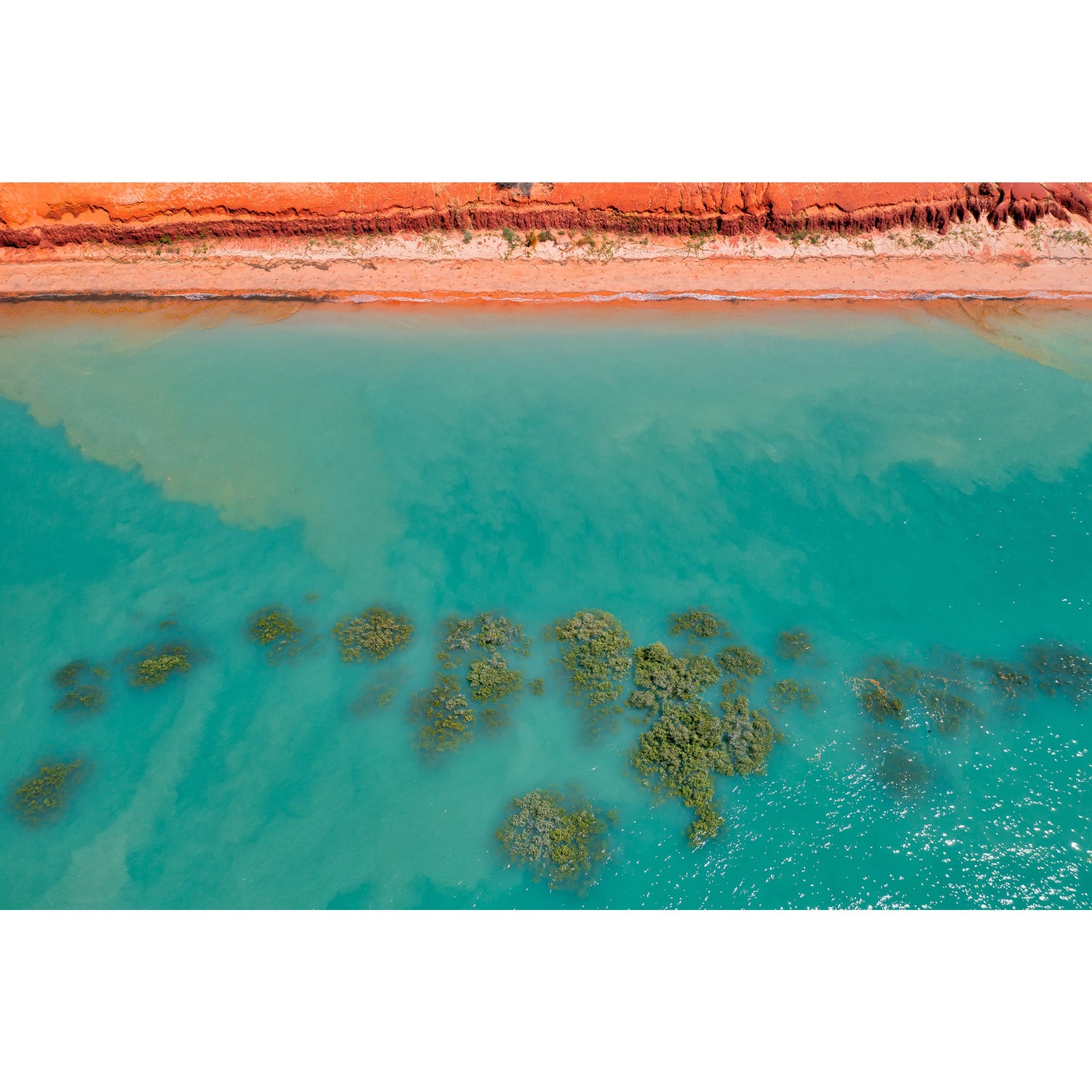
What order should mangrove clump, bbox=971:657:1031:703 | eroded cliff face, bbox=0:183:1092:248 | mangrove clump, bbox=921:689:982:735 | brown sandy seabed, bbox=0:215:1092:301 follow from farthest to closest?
eroded cliff face, bbox=0:183:1092:248
brown sandy seabed, bbox=0:215:1092:301
mangrove clump, bbox=971:657:1031:703
mangrove clump, bbox=921:689:982:735

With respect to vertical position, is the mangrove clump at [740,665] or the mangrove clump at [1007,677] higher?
the mangrove clump at [740,665]

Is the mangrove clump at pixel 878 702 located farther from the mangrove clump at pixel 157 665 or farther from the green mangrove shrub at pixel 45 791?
the green mangrove shrub at pixel 45 791

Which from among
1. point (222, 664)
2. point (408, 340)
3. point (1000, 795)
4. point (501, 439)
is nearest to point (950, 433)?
point (1000, 795)

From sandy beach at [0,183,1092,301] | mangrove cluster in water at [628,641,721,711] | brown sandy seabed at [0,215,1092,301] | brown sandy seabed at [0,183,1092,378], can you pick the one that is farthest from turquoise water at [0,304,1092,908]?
sandy beach at [0,183,1092,301]

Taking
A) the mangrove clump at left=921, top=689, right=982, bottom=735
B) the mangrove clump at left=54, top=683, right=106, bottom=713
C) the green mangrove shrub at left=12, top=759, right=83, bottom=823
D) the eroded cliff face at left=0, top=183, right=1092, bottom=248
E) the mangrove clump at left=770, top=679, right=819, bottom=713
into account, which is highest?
the eroded cliff face at left=0, top=183, right=1092, bottom=248

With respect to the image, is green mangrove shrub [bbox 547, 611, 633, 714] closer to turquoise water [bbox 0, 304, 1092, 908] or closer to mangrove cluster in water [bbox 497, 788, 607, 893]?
turquoise water [bbox 0, 304, 1092, 908]

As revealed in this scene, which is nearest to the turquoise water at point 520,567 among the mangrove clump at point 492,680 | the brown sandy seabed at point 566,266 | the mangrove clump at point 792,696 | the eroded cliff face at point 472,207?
the mangrove clump at point 792,696
